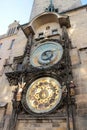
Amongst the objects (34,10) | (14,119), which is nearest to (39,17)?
(34,10)

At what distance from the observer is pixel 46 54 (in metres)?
9.78

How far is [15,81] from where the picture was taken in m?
9.30

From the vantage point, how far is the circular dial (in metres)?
7.42

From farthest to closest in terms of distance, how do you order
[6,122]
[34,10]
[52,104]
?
[34,10], [6,122], [52,104]

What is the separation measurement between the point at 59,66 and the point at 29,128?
3.45 metres

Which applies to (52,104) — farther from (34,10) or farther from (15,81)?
(34,10)

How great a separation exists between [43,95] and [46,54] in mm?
2927

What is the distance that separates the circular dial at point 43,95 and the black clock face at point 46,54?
4.19ft

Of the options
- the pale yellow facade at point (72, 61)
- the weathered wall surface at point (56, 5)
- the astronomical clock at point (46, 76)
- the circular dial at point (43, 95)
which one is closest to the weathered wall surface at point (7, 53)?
the pale yellow facade at point (72, 61)

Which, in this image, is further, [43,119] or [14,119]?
[14,119]

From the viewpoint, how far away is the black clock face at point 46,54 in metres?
9.25

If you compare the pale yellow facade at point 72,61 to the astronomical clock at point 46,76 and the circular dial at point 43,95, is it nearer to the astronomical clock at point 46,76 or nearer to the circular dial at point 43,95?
the astronomical clock at point 46,76

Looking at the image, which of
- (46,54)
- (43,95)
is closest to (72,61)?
(46,54)

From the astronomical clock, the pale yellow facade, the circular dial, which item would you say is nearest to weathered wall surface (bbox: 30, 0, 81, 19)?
the pale yellow facade
